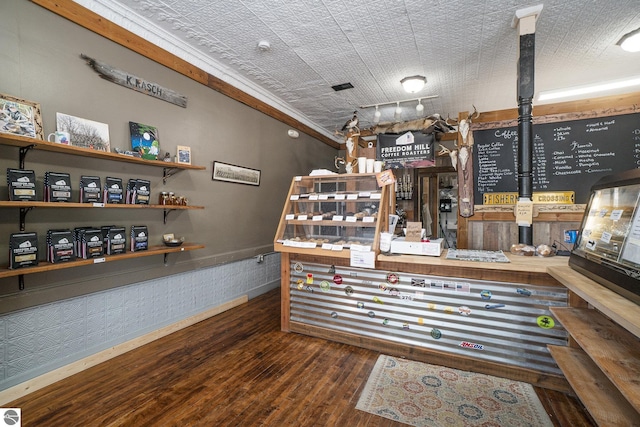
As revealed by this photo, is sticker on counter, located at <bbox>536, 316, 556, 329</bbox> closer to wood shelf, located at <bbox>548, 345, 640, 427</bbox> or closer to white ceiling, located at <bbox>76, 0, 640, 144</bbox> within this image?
wood shelf, located at <bbox>548, 345, 640, 427</bbox>

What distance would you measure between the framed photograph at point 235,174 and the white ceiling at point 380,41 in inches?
47.0

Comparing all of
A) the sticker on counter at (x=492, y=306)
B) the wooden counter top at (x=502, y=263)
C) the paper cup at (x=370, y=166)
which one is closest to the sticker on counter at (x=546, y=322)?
the sticker on counter at (x=492, y=306)

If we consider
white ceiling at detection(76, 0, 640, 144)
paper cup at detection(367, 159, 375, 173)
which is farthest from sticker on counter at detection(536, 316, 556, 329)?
white ceiling at detection(76, 0, 640, 144)

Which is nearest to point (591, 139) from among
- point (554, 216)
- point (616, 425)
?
point (554, 216)

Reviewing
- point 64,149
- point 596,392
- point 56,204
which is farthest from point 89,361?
point 596,392

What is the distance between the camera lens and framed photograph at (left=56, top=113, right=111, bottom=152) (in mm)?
2475

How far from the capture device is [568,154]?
10.7 feet

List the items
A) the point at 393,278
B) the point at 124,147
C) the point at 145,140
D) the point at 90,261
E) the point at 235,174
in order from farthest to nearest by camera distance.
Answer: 1. the point at 235,174
2. the point at 145,140
3. the point at 124,147
4. the point at 393,278
5. the point at 90,261

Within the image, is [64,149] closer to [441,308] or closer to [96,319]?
[96,319]

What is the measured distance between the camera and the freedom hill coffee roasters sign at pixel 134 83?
2707 millimetres

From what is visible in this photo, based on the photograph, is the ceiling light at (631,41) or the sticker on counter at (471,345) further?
the ceiling light at (631,41)

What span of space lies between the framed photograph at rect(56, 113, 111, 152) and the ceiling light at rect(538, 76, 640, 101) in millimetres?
5896
